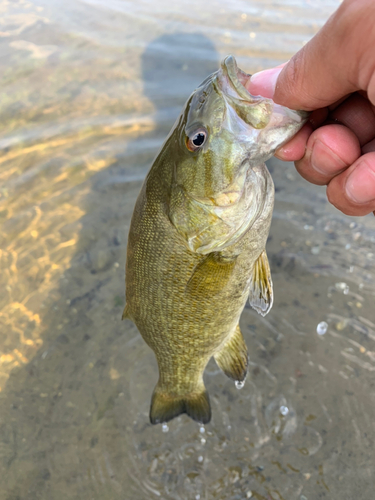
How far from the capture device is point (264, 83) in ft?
6.20

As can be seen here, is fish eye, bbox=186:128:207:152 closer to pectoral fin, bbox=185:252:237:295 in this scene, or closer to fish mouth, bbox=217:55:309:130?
fish mouth, bbox=217:55:309:130

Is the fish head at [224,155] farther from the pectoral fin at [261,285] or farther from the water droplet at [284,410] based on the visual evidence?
the water droplet at [284,410]

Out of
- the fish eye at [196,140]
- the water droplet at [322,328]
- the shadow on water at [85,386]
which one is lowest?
the shadow on water at [85,386]

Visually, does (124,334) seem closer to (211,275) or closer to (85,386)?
(85,386)

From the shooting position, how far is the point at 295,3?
757 cm

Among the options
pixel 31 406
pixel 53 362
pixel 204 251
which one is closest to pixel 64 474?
pixel 31 406

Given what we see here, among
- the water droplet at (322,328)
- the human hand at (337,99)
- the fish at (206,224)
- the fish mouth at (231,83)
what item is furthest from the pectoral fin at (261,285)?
the water droplet at (322,328)

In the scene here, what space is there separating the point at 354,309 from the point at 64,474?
2.81 metres

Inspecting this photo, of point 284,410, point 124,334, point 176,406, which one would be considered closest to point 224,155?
point 176,406

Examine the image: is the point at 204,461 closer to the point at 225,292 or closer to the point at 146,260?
the point at 225,292

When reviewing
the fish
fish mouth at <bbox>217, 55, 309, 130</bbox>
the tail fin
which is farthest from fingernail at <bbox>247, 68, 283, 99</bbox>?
the tail fin

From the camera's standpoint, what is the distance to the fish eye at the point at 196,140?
1645mm

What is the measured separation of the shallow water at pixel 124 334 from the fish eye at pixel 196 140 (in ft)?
7.58

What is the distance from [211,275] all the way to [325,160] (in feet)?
2.51
